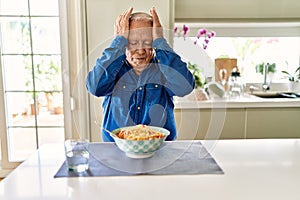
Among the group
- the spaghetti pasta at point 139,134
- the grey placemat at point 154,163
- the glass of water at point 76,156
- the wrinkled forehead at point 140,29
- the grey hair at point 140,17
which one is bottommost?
the grey placemat at point 154,163

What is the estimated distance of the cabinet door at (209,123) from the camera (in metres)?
1.37

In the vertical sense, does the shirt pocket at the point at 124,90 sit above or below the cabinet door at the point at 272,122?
above

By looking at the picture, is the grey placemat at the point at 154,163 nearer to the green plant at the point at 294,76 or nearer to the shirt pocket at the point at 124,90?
the shirt pocket at the point at 124,90

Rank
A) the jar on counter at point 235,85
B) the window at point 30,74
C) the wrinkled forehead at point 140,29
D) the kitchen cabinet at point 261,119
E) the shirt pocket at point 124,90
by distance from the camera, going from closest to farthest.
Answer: the wrinkled forehead at point 140,29
the shirt pocket at point 124,90
the kitchen cabinet at point 261,119
the window at point 30,74
the jar on counter at point 235,85

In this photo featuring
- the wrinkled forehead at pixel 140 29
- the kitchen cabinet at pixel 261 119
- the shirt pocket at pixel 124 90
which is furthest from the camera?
the kitchen cabinet at pixel 261 119

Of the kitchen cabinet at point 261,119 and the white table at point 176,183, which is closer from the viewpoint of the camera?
the white table at point 176,183

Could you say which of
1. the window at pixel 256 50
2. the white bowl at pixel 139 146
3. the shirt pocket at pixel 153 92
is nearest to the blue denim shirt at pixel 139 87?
the shirt pocket at pixel 153 92

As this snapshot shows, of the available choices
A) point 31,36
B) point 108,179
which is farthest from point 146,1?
point 108,179

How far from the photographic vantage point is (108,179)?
0.84m

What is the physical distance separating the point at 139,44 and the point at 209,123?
83 centimetres

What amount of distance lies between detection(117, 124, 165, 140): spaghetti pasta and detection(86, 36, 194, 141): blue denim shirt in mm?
229

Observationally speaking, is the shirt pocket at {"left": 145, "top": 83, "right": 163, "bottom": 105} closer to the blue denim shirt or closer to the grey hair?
the blue denim shirt

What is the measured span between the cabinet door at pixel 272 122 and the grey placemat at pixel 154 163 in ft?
4.06

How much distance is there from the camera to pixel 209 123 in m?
1.79
